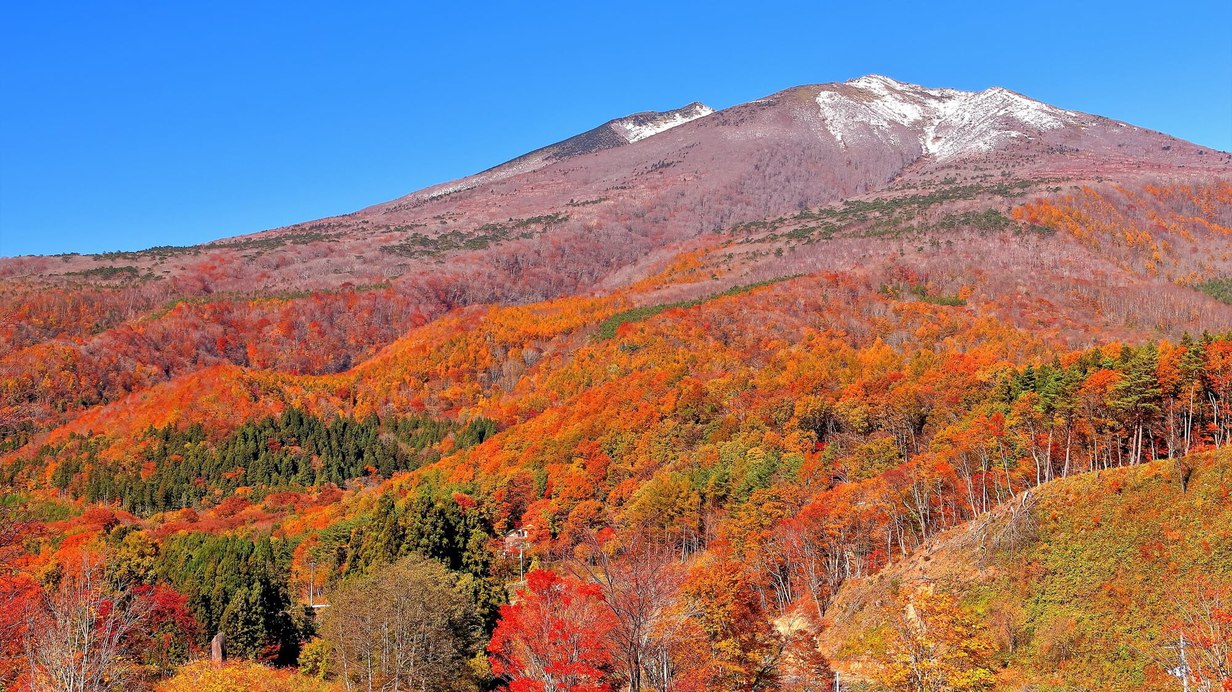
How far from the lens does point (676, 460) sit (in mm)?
93125

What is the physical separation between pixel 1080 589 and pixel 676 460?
55.9 metres

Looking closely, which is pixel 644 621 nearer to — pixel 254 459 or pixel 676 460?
pixel 676 460

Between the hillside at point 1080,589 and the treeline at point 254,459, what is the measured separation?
316ft

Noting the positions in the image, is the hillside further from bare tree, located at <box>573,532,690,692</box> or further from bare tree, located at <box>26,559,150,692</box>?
bare tree, located at <box>26,559,150,692</box>

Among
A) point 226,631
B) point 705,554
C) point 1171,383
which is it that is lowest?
point 705,554

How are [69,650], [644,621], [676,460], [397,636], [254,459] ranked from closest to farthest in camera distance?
[69,650] < [644,621] < [397,636] < [676,460] < [254,459]

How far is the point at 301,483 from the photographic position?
125500mm

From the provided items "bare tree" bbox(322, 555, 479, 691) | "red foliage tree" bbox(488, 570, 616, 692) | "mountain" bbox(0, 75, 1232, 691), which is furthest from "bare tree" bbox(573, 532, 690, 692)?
"bare tree" bbox(322, 555, 479, 691)

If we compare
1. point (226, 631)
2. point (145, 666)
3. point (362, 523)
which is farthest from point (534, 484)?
point (145, 666)

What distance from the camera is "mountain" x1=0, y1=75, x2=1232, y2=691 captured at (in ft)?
124

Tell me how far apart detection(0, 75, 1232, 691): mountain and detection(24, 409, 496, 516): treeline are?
1.85 feet

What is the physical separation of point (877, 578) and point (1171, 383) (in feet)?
76.8

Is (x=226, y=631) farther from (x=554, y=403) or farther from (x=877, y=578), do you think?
(x=554, y=403)

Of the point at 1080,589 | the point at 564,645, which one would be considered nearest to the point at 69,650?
the point at 564,645
